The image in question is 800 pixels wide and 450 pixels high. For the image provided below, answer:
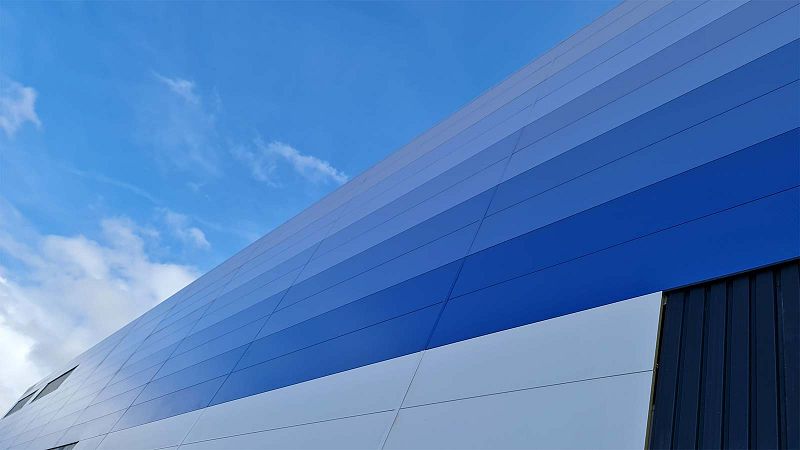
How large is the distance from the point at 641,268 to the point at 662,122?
2416 mm

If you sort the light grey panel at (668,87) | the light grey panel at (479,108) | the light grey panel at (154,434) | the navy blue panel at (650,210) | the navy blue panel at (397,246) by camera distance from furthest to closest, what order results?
the light grey panel at (479,108) → the light grey panel at (154,434) → the navy blue panel at (397,246) → the light grey panel at (668,87) → the navy blue panel at (650,210)

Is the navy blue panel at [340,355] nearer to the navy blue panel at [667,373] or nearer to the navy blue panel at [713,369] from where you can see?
the navy blue panel at [667,373]

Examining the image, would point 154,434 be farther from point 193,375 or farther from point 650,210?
point 650,210

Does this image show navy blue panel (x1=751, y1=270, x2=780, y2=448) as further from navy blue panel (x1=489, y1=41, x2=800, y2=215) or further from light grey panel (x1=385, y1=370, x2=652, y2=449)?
navy blue panel (x1=489, y1=41, x2=800, y2=215)

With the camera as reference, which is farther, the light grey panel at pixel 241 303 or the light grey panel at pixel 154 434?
the light grey panel at pixel 241 303

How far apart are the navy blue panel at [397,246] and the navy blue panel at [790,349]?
13.5ft

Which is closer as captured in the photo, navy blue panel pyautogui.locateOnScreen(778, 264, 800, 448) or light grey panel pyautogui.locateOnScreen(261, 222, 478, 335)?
navy blue panel pyautogui.locateOnScreen(778, 264, 800, 448)

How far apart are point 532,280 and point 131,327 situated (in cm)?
2350

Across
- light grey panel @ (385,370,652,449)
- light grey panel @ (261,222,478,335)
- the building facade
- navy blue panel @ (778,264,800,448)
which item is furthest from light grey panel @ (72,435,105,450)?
navy blue panel @ (778,264,800,448)

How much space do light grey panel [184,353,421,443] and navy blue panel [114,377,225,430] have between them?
1143 mm

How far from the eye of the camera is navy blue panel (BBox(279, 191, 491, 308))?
724 centimetres

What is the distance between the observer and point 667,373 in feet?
9.57

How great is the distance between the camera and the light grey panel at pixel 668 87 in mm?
5315

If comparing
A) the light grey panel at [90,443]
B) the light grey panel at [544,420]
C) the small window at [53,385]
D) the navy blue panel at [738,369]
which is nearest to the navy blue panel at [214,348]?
the light grey panel at [90,443]
